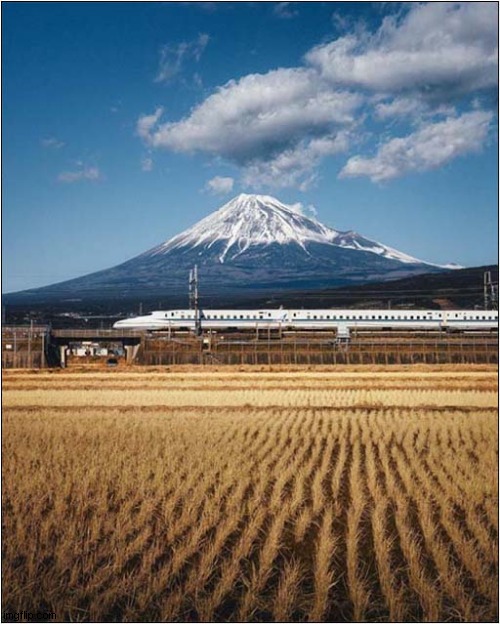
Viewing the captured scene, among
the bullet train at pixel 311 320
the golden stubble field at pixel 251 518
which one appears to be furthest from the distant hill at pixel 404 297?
the golden stubble field at pixel 251 518

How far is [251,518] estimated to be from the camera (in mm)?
9414

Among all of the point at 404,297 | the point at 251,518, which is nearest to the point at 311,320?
the point at 251,518

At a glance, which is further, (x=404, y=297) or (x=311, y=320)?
(x=404, y=297)

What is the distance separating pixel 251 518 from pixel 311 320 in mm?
57236

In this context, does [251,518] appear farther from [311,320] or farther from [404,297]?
[404,297]

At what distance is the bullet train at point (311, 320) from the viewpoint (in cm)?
6481

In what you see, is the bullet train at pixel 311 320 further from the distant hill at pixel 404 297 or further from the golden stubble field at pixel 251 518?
the distant hill at pixel 404 297

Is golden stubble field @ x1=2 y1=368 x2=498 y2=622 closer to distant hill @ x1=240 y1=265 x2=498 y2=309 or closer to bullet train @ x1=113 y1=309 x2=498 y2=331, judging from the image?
bullet train @ x1=113 y1=309 x2=498 y2=331

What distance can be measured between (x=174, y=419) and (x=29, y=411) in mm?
5285

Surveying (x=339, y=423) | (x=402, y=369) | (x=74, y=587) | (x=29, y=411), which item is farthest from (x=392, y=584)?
(x=402, y=369)

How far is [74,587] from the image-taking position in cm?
720

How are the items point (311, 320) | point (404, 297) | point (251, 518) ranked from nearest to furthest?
point (251, 518) < point (311, 320) < point (404, 297)

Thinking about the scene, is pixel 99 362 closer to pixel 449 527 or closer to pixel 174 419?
pixel 174 419

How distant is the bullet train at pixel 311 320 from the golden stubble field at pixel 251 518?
44867 mm
